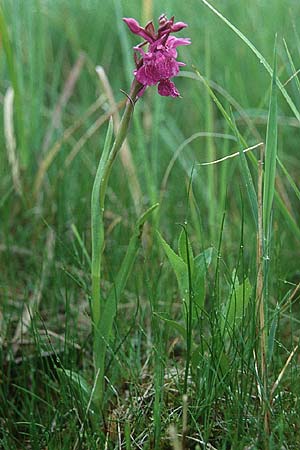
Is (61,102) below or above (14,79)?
below

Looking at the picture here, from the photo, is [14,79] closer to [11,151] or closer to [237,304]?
[11,151]

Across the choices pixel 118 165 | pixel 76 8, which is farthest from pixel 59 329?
pixel 76 8

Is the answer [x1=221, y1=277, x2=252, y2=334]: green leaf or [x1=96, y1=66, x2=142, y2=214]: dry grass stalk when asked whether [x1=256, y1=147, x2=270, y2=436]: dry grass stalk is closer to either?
[x1=221, y1=277, x2=252, y2=334]: green leaf

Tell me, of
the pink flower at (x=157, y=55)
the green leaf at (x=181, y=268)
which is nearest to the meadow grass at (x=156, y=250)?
the green leaf at (x=181, y=268)

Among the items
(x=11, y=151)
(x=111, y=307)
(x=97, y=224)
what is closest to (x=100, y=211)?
(x=97, y=224)

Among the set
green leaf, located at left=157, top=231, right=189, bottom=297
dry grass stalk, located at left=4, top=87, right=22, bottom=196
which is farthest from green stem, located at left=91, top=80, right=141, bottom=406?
dry grass stalk, located at left=4, top=87, right=22, bottom=196

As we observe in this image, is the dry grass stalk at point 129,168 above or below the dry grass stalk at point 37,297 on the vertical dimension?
above

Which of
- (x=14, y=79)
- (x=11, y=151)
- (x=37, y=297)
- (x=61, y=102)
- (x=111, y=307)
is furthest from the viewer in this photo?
(x=61, y=102)

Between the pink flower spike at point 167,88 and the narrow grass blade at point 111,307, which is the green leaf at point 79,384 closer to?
the narrow grass blade at point 111,307

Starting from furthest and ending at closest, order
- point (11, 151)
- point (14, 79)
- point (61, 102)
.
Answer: point (61, 102) → point (11, 151) → point (14, 79)
